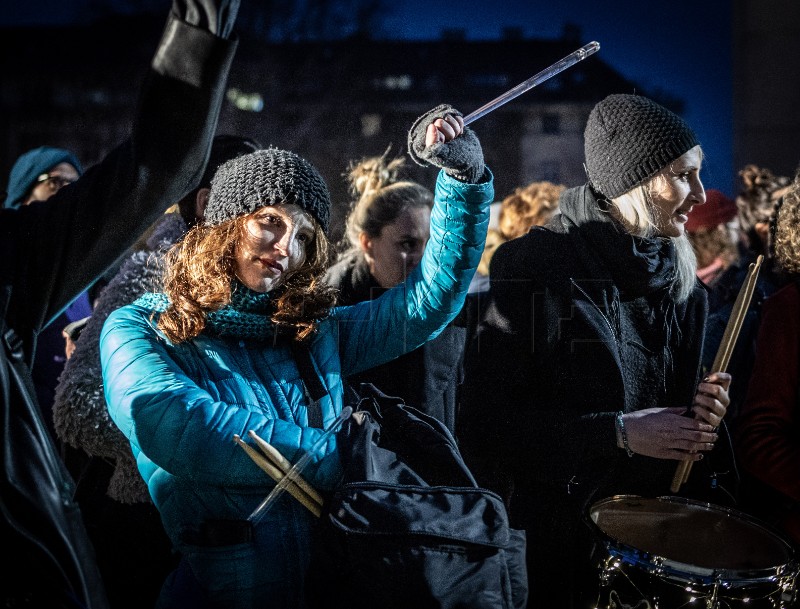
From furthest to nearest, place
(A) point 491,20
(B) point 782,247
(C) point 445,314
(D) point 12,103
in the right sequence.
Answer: (D) point 12,103 < (A) point 491,20 < (B) point 782,247 < (C) point 445,314

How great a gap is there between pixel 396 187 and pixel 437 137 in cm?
125

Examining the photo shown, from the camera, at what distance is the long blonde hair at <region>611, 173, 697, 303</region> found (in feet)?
7.64

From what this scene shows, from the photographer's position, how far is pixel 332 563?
1594 mm

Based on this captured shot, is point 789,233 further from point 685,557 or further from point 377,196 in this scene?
point 377,196

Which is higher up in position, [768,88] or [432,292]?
[768,88]

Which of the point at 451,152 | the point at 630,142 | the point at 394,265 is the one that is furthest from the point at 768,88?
the point at 451,152

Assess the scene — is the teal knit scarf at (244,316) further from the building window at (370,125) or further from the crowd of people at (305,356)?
the building window at (370,125)

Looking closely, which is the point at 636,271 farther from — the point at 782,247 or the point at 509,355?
the point at 782,247

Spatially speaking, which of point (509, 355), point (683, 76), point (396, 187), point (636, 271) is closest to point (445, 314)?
point (509, 355)

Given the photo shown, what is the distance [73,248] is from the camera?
4.40 ft

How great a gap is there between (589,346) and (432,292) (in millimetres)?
543

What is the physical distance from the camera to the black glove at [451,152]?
6.17 feet

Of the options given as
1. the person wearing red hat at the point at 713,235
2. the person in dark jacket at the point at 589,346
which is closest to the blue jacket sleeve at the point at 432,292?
the person in dark jacket at the point at 589,346

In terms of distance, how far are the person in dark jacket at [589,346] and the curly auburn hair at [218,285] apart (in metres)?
0.58
